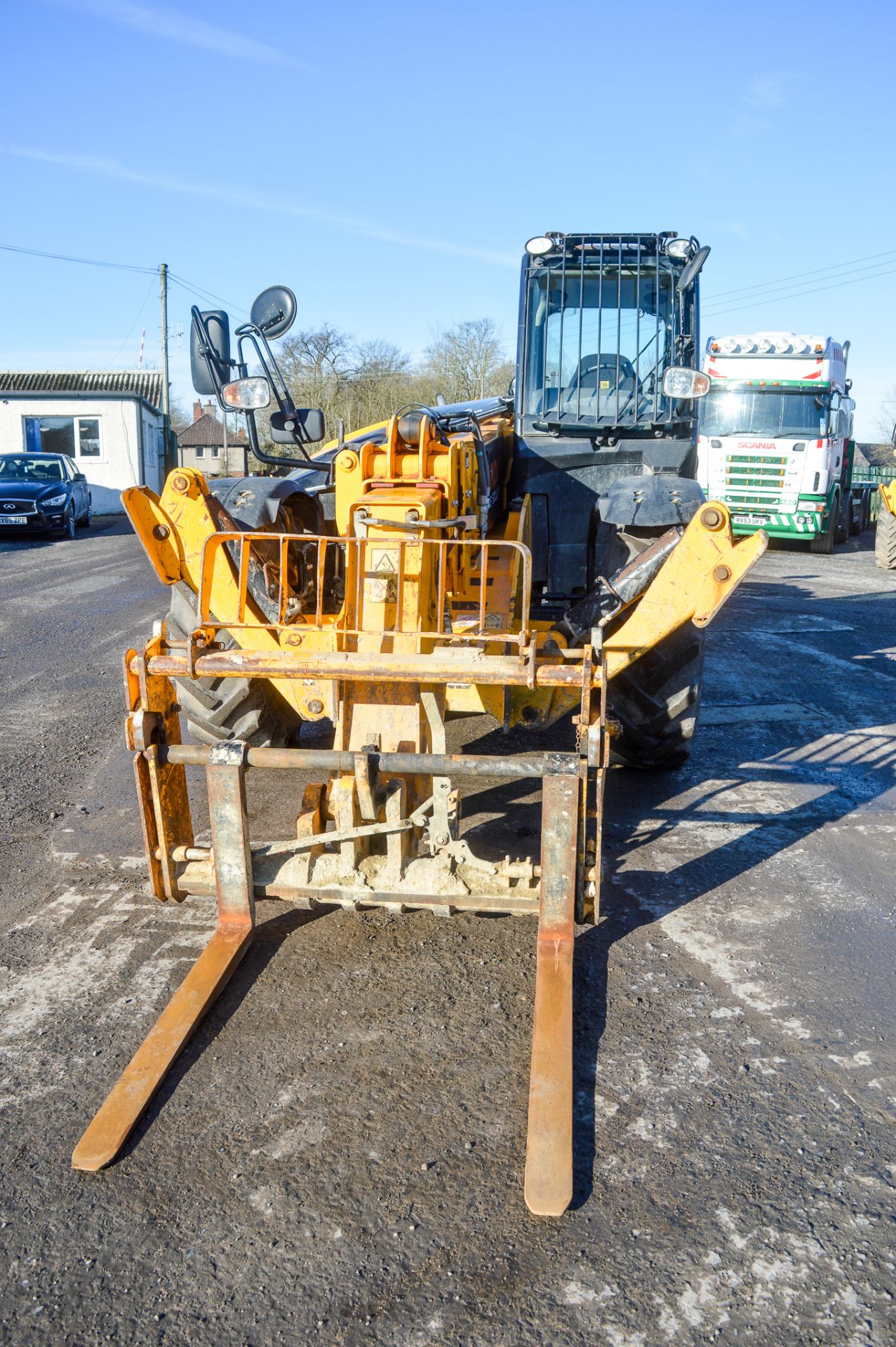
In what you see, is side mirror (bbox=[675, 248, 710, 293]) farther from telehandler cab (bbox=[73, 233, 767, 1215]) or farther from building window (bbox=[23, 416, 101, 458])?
building window (bbox=[23, 416, 101, 458])

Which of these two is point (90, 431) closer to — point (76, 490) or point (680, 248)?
point (76, 490)

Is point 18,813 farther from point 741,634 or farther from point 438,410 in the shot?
point 741,634

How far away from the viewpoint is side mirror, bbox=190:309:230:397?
4.42 metres

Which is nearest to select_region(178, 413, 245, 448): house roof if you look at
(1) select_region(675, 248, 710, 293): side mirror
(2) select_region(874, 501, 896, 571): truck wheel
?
(2) select_region(874, 501, 896, 571): truck wheel

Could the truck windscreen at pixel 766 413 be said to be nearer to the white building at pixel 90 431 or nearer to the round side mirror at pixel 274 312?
the round side mirror at pixel 274 312

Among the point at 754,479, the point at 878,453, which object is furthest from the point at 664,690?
the point at 878,453

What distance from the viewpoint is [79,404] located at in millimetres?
32062

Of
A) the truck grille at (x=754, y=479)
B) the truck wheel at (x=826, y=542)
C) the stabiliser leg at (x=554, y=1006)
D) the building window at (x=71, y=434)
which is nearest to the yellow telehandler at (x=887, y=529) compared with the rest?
the truck grille at (x=754, y=479)

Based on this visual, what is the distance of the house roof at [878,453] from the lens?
39.2m

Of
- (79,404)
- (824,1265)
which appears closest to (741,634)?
(824,1265)

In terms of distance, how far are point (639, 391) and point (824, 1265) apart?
217 inches

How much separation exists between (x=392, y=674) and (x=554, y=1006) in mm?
1190

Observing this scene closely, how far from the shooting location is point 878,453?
148ft

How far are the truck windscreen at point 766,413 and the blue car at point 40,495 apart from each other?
40.7 feet
